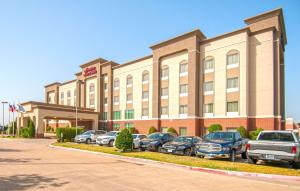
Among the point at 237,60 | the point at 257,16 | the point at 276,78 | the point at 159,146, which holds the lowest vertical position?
the point at 159,146

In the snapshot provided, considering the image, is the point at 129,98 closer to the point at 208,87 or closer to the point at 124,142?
the point at 208,87

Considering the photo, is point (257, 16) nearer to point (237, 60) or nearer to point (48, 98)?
point (237, 60)

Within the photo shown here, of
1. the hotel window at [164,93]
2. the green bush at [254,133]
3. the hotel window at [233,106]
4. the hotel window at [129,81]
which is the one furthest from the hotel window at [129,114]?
the green bush at [254,133]

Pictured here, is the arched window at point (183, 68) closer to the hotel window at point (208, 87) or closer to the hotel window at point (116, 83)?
the hotel window at point (208, 87)

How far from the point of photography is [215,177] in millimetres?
11805

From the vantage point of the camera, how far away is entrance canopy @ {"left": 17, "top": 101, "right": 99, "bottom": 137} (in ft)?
161

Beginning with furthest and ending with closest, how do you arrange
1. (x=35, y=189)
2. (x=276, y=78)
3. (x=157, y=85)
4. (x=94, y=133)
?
(x=157, y=85) < (x=276, y=78) < (x=94, y=133) < (x=35, y=189)

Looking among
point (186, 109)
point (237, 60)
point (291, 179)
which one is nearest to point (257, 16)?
point (237, 60)

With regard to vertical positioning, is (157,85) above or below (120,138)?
above

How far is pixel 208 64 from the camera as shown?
4241 cm

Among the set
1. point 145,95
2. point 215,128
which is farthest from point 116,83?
point 215,128

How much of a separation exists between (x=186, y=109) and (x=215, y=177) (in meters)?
32.6

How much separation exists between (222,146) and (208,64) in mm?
27057

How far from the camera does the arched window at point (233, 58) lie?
3882cm
